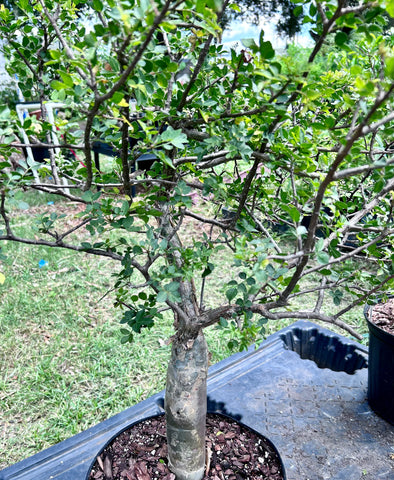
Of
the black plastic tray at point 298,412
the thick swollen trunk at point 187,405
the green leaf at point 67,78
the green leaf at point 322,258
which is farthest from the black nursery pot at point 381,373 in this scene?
the green leaf at point 67,78

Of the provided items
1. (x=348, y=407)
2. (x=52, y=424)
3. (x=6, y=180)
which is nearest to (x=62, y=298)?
(x=52, y=424)

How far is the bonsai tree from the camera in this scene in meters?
0.58

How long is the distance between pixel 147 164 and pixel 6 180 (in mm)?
3313

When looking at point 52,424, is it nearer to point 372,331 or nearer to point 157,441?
point 157,441

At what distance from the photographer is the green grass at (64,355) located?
1784 mm

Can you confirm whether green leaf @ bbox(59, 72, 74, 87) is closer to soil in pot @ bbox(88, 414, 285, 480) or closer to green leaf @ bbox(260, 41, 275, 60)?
green leaf @ bbox(260, 41, 275, 60)

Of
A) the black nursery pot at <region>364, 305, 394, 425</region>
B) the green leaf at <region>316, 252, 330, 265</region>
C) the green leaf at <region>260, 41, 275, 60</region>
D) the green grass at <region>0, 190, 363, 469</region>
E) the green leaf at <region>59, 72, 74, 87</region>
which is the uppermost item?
the green leaf at <region>260, 41, 275, 60</region>

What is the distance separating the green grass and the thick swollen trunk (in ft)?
1.73

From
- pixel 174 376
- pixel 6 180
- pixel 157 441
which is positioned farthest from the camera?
pixel 157 441

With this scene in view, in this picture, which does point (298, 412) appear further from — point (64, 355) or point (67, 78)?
point (67, 78)

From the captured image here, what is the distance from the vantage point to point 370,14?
1.77 feet

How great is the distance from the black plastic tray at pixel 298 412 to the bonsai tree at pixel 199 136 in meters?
0.37

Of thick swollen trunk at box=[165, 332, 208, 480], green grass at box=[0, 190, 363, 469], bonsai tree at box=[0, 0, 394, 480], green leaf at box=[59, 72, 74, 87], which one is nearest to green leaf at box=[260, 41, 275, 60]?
bonsai tree at box=[0, 0, 394, 480]

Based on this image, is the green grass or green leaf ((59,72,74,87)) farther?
the green grass
